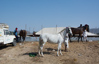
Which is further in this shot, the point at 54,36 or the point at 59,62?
the point at 54,36

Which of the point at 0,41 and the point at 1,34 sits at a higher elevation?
the point at 1,34

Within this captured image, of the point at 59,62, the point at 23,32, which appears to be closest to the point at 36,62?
the point at 59,62

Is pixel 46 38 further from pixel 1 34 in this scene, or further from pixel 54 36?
pixel 1 34

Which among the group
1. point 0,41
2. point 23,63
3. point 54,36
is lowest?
point 23,63

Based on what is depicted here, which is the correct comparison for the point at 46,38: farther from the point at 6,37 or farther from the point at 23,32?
the point at 23,32

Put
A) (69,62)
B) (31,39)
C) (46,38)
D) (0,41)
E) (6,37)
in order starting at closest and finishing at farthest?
(69,62) → (46,38) → (0,41) → (6,37) → (31,39)

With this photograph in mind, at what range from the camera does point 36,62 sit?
5086 millimetres

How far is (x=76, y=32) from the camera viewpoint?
42.5 feet

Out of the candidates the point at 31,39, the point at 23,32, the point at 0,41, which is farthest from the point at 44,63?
the point at 31,39

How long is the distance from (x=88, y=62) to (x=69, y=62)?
1106 mm

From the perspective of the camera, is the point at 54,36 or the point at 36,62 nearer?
the point at 36,62

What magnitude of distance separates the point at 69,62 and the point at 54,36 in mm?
2063

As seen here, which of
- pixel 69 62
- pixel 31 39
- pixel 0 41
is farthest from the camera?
pixel 31 39

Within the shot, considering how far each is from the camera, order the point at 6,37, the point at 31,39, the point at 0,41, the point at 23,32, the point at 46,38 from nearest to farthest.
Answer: the point at 46,38, the point at 0,41, the point at 6,37, the point at 23,32, the point at 31,39
